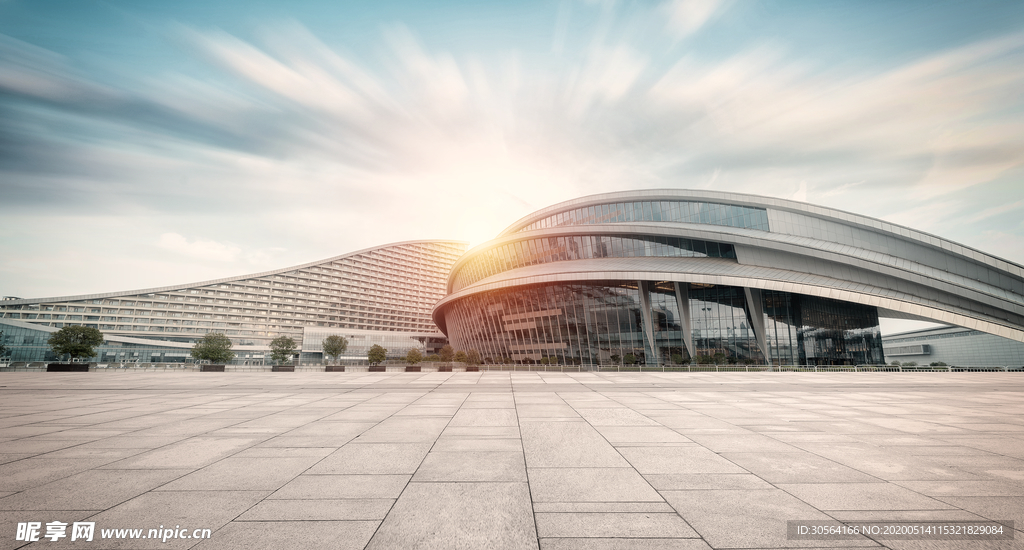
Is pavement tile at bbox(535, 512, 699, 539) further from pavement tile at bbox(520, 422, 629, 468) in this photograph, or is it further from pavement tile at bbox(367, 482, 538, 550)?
pavement tile at bbox(520, 422, 629, 468)

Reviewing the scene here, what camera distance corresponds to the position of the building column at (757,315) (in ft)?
152

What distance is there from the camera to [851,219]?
47.7 m

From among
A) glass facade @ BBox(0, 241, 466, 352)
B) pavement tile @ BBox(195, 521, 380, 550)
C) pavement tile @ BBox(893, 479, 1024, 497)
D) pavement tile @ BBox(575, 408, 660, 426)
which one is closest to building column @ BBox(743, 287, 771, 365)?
pavement tile @ BBox(575, 408, 660, 426)

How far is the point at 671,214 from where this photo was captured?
181 feet

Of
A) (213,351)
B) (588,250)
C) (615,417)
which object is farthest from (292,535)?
(213,351)

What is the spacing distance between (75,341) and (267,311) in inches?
2650

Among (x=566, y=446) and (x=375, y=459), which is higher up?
(x=375, y=459)

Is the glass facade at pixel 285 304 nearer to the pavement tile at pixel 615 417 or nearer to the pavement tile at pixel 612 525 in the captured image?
the pavement tile at pixel 615 417

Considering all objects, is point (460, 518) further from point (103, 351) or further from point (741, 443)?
point (103, 351)

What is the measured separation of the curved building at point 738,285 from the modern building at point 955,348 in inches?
581

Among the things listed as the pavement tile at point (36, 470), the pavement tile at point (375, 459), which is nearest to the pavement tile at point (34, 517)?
the pavement tile at point (36, 470)

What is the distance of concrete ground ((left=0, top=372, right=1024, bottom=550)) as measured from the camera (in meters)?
4.54

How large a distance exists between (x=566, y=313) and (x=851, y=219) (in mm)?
34576

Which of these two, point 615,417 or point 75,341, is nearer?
point 615,417
